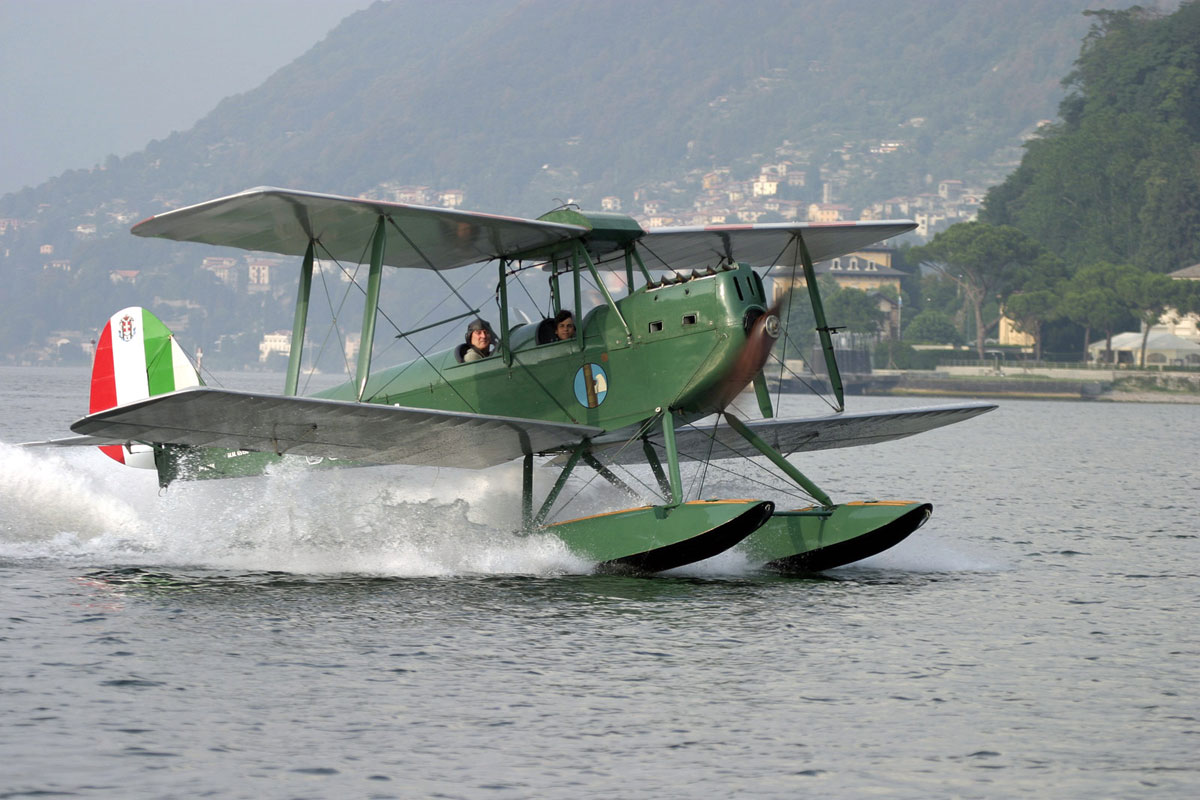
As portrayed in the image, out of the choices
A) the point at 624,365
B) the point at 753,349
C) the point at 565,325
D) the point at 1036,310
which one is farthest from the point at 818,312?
the point at 1036,310

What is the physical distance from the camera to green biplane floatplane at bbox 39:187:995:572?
11430 mm

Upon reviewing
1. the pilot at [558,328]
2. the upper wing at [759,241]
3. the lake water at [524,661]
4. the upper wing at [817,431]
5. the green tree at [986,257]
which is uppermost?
the green tree at [986,257]

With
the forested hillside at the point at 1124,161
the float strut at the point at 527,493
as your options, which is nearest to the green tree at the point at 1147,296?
the forested hillside at the point at 1124,161

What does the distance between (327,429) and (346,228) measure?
1.94m

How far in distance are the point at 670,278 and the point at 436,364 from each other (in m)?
2.69

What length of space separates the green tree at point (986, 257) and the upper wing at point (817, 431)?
318 ft

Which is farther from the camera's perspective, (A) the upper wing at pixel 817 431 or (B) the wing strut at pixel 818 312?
(A) the upper wing at pixel 817 431

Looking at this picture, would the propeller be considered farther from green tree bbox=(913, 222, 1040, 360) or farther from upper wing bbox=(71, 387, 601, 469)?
green tree bbox=(913, 222, 1040, 360)

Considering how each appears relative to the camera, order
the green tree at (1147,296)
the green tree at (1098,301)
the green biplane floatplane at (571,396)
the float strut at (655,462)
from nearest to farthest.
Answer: the green biplane floatplane at (571,396)
the float strut at (655,462)
the green tree at (1147,296)
the green tree at (1098,301)

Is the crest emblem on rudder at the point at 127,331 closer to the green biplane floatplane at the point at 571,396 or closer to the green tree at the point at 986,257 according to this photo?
the green biplane floatplane at the point at 571,396

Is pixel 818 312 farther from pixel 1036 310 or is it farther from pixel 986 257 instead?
pixel 986 257

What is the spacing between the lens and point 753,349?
12.1 m

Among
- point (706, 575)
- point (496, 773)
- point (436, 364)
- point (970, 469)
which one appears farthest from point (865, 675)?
point (970, 469)

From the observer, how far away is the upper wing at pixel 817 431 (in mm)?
13672
